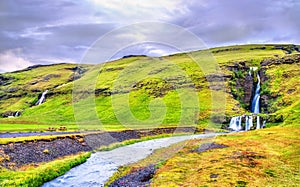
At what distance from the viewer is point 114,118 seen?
490ft

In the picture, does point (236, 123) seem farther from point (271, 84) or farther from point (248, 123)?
point (271, 84)

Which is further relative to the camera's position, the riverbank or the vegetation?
the vegetation

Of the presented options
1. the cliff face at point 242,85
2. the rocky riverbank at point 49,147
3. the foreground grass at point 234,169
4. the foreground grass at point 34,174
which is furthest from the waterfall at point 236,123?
the foreground grass at point 34,174

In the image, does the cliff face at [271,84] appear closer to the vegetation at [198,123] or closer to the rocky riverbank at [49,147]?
the vegetation at [198,123]

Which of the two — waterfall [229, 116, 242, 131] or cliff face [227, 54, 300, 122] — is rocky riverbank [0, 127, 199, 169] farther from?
cliff face [227, 54, 300, 122]

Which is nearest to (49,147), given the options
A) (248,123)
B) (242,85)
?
(248,123)

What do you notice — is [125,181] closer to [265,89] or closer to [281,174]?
[281,174]

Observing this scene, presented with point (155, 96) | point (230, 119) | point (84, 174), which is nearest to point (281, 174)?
point (84, 174)

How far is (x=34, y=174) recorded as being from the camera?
122 feet

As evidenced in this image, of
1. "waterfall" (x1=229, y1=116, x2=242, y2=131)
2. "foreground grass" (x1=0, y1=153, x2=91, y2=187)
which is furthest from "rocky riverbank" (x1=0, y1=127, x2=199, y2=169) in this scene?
"waterfall" (x1=229, y1=116, x2=242, y2=131)

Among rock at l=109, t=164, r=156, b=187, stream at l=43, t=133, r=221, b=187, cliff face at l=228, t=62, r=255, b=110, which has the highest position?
cliff face at l=228, t=62, r=255, b=110

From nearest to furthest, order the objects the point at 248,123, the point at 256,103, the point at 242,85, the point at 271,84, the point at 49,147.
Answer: the point at 49,147
the point at 248,123
the point at 256,103
the point at 271,84
the point at 242,85

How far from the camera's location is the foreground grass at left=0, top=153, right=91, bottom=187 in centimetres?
3344

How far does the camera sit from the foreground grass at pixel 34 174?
110 feet
